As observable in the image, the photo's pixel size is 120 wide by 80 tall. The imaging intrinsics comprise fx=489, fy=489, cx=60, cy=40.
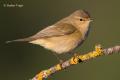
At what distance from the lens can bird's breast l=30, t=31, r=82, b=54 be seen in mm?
6168

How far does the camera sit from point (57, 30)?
6438 mm

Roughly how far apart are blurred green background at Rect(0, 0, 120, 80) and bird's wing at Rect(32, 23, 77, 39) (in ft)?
2.70

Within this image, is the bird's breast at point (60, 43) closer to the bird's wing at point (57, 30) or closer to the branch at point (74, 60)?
the bird's wing at point (57, 30)

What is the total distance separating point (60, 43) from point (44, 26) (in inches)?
101

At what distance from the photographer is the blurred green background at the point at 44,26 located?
743cm

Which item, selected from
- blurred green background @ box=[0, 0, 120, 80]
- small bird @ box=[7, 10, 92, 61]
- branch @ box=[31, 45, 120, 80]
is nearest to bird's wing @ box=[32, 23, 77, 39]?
small bird @ box=[7, 10, 92, 61]

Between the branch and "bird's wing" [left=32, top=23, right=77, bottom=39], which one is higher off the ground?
the branch

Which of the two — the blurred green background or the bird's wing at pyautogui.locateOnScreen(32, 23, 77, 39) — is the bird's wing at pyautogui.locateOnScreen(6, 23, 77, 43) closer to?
the bird's wing at pyautogui.locateOnScreen(32, 23, 77, 39)

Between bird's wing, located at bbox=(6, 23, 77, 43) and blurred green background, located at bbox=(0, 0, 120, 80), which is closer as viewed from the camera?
bird's wing, located at bbox=(6, 23, 77, 43)

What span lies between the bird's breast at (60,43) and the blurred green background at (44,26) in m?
0.90

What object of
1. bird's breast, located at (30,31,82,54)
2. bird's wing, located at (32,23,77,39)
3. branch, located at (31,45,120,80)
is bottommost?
bird's breast, located at (30,31,82,54)

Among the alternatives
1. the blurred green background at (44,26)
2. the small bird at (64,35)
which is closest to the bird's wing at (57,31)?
the small bird at (64,35)

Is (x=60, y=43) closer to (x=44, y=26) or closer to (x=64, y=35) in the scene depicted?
(x=64, y=35)

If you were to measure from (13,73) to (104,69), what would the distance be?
1.46 m
